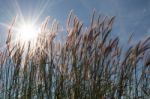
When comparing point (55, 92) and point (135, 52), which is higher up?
point (135, 52)

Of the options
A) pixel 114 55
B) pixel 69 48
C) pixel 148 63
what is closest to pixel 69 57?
pixel 69 48

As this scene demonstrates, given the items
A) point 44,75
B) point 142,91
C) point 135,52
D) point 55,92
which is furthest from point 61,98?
point 142,91

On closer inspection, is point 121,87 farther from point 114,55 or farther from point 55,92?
point 55,92

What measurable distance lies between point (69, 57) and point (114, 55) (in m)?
0.81

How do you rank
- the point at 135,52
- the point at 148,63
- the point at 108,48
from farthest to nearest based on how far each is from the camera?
the point at 148,63 → the point at 135,52 → the point at 108,48

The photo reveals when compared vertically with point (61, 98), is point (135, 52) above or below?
above

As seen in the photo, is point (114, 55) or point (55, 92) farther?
point (114, 55)

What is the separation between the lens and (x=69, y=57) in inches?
158

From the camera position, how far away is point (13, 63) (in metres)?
4.22

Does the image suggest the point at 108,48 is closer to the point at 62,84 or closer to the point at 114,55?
the point at 114,55

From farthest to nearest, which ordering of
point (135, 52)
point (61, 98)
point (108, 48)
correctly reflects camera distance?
1. point (135, 52)
2. point (108, 48)
3. point (61, 98)

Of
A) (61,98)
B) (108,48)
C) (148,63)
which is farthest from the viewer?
(148,63)

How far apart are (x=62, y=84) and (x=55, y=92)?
0.46 ft

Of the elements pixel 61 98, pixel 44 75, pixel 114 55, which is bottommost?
pixel 61 98
